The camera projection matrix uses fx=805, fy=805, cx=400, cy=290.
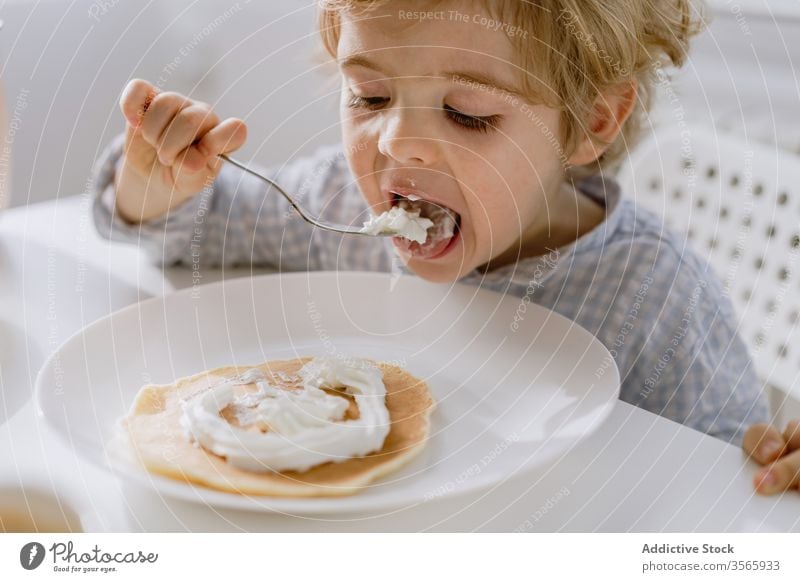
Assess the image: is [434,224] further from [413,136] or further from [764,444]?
[764,444]

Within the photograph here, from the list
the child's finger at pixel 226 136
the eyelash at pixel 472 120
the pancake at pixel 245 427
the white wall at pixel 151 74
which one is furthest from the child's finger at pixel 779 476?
the white wall at pixel 151 74

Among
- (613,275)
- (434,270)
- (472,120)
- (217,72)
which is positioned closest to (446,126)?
(472,120)

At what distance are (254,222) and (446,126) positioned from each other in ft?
1.08

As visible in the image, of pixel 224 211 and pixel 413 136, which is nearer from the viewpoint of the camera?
pixel 413 136

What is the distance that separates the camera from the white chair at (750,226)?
28.8 inches

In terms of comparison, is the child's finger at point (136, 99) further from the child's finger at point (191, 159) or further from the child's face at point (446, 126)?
the child's face at point (446, 126)

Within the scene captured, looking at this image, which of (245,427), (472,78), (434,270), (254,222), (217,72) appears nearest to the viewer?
(245,427)

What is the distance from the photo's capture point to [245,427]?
0.46m

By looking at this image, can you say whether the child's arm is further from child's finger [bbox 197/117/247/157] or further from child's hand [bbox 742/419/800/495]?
child's hand [bbox 742/419/800/495]

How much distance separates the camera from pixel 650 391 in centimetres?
72

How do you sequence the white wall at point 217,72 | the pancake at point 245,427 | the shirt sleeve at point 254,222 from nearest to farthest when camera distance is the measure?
1. the pancake at point 245,427
2. the shirt sleeve at point 254,222
3. the white wall at point 217,72

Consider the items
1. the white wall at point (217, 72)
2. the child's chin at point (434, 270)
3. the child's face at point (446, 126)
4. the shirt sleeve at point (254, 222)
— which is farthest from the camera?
the white wall at point (217, 72)

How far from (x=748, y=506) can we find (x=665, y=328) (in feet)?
0.92
